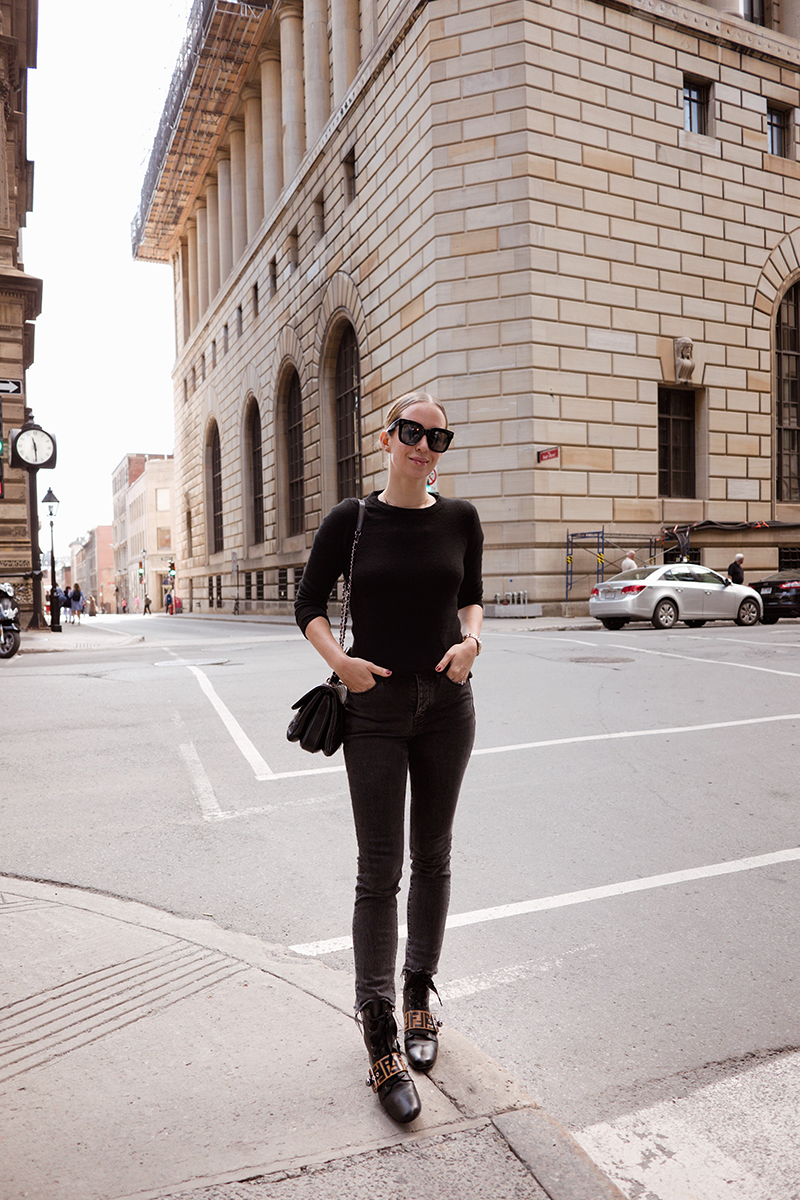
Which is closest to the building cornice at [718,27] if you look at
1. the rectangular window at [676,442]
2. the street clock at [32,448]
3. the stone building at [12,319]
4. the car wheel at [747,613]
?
the rectangular window at [676,442]

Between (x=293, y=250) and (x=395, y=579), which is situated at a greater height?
(x=293, y=250)

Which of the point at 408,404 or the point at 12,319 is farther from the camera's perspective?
the point at 12,319

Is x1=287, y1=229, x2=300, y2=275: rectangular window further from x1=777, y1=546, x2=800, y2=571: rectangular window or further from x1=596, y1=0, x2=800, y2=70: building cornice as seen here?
x1=777, y1=546, x2=800, y2=571: rectangular window

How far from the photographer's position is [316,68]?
36500 mm

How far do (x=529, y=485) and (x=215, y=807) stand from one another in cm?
2060

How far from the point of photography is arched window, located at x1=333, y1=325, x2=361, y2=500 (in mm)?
34531

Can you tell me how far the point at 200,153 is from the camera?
53.1m

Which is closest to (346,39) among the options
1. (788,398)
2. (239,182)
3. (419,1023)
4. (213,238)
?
(239,182)

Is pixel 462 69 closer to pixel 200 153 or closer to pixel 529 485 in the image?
pixel 529 485

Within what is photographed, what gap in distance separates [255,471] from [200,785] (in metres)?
44.2

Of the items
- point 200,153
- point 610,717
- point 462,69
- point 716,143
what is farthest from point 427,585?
point 200,153

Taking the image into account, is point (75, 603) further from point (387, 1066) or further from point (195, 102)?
point (387, 1066)

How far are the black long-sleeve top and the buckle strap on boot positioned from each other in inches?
43.1

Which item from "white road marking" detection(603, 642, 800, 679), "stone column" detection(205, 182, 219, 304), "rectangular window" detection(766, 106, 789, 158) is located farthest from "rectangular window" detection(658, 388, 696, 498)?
"stone column" detection(205, 182, 219, 304)
